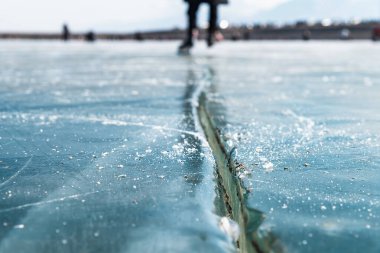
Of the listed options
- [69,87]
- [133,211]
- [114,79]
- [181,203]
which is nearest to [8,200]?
[133,211]

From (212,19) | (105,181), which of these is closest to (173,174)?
(105,181)

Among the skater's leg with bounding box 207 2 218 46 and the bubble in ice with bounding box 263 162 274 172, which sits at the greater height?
the skater's leg with bounding box 207 2 218 46

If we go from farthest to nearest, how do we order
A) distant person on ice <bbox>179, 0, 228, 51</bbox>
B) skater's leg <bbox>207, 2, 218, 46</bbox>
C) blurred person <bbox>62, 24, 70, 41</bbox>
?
blurred person <bbox>62, 24, 70, 41</bbox> < skater's leg <bbox>207, 2, 218, 46</bbox> < distant person on ice <bbox>179, 0, 228, 51</bbox>

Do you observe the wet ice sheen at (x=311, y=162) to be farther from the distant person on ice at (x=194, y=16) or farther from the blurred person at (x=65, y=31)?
the blurred person at (x=65, y=31)

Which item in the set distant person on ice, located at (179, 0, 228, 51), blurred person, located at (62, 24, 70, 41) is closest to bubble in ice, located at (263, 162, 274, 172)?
distant person on ice, located at (179, 0, 228, 51)

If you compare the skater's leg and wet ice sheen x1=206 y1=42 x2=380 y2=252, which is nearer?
wet ice sheen x1=206 y1=42 x2=380 y2=252

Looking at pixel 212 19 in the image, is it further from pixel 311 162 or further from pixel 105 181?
pixel 105 181

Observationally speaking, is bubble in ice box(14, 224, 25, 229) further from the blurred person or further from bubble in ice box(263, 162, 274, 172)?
the blurred person

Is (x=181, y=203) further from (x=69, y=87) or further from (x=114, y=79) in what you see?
(x=114, y=79)

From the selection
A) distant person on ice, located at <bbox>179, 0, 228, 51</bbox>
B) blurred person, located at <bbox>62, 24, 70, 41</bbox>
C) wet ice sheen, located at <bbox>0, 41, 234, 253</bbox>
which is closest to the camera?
wet ice sheen, located at <bbox>0, 41, 234, 253</bbox>
